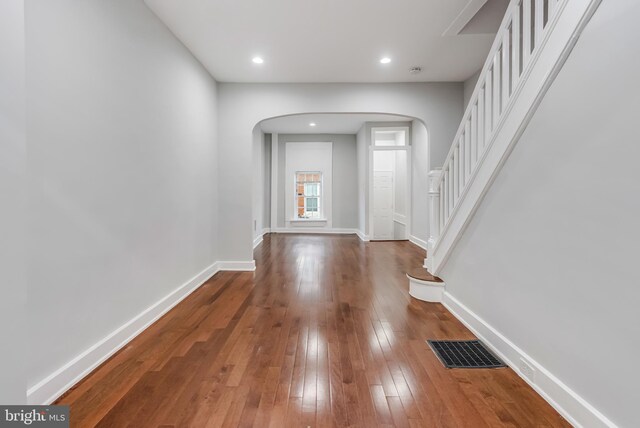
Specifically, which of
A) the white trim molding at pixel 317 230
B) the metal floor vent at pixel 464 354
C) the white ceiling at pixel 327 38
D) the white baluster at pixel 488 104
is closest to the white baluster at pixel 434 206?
the white baluster at pixel 488 104

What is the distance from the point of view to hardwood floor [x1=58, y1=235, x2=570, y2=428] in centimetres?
149

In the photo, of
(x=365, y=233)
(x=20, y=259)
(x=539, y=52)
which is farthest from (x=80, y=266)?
(x=365, y=233)

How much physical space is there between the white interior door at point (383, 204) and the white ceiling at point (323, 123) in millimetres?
1427

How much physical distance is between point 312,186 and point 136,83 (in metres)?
6.52

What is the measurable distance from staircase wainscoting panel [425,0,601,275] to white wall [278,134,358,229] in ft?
17.0

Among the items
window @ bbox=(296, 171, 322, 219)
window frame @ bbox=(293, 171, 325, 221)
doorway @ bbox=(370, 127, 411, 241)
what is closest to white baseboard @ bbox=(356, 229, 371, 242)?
doorway @ bbox=(370, 127, 411, 241)

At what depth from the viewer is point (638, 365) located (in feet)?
3.75

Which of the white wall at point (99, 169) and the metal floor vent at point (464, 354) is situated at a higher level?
the white wall at point (99, 169)

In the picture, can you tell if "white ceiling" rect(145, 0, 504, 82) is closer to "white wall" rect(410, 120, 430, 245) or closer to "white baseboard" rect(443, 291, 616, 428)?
"white wall" rect(410, 120, 430, 245)

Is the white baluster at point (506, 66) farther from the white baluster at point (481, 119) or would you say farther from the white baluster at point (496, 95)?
the white baluster at point (481, 119)

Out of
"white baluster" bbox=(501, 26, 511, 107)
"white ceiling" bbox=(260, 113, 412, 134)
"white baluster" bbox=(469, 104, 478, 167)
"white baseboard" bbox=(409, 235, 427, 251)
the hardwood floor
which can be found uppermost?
"white ceiling" bbox=(260, 113, 412, 134)

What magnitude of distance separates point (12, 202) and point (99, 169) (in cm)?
92

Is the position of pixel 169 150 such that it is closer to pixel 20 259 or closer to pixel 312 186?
pixel 20 259

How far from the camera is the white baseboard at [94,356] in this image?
1.55m
